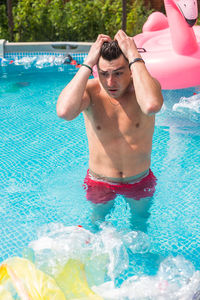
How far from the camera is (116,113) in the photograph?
2.48 meters

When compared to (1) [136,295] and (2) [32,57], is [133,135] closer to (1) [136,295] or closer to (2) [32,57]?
(1) [136,295]

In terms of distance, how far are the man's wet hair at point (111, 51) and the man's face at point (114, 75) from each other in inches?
0.8

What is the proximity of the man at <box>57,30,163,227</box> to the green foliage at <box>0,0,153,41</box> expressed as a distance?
5943 millimetres

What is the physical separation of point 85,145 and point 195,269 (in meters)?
2.20

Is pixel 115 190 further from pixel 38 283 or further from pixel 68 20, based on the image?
pixel 68 20

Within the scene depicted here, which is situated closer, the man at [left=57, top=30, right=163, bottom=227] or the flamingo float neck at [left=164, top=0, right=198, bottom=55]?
the man at [left=57, top=30, right=163, bottom=227]

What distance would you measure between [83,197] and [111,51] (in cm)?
172

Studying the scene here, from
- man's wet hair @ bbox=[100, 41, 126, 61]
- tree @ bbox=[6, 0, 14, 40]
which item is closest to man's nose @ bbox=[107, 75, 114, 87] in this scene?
man's wet hair @ bbox=[100, 41, 126, 61]

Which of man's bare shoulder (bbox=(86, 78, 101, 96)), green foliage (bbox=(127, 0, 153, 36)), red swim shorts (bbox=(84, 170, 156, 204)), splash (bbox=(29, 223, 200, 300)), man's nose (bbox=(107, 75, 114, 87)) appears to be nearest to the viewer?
man's nose (bbox=(107, 75, 114, 87))

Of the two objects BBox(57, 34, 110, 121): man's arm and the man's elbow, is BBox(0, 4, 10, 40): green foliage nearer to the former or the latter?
BBox(57, 34, 110, 121): man's arm

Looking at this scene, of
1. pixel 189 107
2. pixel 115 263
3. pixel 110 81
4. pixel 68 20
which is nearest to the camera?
pixel 110 81

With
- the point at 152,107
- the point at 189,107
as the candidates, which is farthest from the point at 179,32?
the point at 152,107

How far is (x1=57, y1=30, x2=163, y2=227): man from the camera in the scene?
2261 mm

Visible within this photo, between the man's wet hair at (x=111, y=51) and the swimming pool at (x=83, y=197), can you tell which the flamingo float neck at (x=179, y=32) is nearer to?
the swimming pool at (x=83, y=197)
